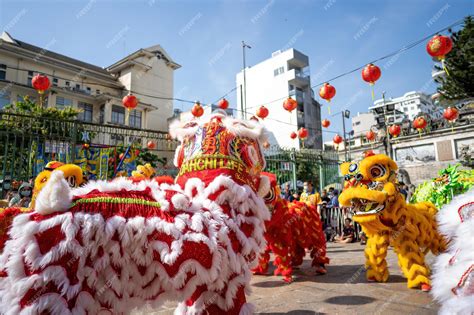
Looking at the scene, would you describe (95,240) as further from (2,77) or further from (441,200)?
(2,77)

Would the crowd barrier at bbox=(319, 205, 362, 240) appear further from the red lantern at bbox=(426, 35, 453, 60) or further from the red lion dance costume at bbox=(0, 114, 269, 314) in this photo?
the red lion dance costume at bbox=(0, 114, 269, 314)

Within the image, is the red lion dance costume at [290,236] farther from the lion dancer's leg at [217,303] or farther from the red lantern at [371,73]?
the red lantern at [371,73]

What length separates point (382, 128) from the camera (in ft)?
66.3

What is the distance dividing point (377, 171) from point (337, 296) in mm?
1391

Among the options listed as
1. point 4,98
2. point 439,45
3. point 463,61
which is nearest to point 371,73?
point 439,45

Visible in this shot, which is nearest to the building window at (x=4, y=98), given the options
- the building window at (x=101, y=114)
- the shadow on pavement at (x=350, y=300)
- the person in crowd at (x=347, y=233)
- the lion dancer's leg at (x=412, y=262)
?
the building window at (x=101, y=114)

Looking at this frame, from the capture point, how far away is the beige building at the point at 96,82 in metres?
19.3

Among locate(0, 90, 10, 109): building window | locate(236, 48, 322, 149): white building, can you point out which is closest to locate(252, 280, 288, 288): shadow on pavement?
locate(0, 90, 10, 109): building window

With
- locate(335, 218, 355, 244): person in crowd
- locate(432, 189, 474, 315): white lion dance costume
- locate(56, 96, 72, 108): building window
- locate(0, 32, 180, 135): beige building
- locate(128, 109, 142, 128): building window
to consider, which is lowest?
locate(335, 218, 355, 244): person in crowd

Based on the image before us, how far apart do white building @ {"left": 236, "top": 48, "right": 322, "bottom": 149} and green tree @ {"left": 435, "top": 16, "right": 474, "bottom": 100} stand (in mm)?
14533

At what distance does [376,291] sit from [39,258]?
118 inches

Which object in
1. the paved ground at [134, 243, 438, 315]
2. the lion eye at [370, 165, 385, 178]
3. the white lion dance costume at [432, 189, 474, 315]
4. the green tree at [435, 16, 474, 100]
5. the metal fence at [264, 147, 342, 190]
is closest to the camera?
the white lion dance costume at [432, 189, 474, 315]

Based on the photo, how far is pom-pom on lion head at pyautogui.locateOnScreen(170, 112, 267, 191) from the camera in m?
2.00

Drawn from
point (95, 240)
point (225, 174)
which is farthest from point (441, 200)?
point (95, 240)
